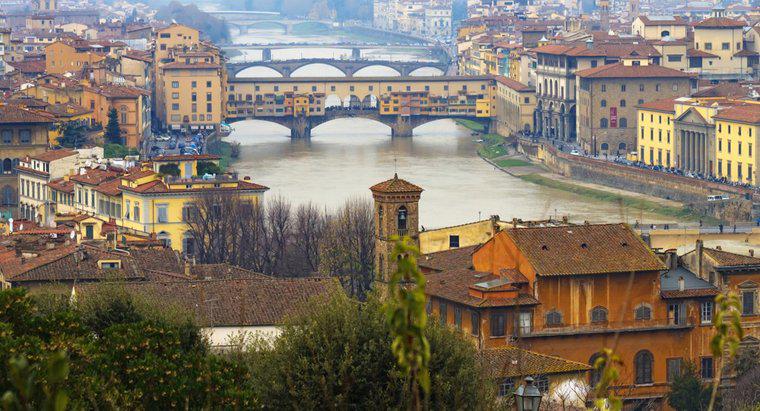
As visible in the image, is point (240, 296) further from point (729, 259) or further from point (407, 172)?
point (407, 172)

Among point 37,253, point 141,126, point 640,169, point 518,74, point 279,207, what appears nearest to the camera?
point 37,253

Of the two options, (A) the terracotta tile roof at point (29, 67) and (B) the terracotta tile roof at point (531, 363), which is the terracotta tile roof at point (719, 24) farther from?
(B) the terracotta tile roof at point (531, 363)

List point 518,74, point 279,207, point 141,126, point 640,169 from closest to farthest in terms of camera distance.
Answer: point 279,207 < point 640,169 < point 141,126 < point 518,74

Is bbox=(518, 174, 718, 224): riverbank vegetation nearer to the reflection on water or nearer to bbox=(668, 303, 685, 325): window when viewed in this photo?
the reflection on water

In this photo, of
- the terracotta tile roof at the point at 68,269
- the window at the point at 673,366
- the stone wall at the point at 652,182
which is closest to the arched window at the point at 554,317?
the window at the point at 673,366

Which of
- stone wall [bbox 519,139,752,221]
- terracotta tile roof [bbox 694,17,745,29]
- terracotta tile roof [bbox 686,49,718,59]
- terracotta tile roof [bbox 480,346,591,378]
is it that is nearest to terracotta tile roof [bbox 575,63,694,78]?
stone wall [bbox 519,139,752,221]

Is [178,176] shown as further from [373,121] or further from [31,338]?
[373,121]

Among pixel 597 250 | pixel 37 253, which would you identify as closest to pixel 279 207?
pixel 37 253
